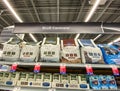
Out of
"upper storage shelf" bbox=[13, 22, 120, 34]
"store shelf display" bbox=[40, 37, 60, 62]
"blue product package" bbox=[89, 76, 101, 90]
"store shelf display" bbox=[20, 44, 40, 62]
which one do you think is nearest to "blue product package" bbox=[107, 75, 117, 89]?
"blue product package" bbox=[89, 76, 101, 90]

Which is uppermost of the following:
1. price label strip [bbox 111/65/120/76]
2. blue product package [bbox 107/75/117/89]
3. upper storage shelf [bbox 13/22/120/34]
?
upper storage shelf [bbox 13/22/120/34]

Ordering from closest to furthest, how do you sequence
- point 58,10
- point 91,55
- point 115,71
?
point 115,71
point 91,55
point 58,10

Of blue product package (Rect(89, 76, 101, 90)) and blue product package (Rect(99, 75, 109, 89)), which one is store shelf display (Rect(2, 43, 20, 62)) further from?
blue product package (Rect(99, 75, 109, 89))

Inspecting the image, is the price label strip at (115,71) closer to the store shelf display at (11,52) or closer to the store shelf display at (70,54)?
the store shelf display at (70,54)

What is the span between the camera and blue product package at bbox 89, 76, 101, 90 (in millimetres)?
1711

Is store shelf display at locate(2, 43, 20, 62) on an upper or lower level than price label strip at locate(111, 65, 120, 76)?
upper

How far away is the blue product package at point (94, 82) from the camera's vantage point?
1711 millimetres

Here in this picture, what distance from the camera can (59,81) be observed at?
1762 mm

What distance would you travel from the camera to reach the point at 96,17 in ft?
32.4

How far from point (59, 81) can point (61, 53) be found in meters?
0.36

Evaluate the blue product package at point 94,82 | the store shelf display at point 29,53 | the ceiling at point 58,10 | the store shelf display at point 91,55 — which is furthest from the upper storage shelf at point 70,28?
the ceiling at point 58,10

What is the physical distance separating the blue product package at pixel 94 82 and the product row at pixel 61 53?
0.64ft

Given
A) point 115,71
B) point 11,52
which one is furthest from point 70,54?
point 11,52

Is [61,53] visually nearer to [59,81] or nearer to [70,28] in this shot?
[59,81]
